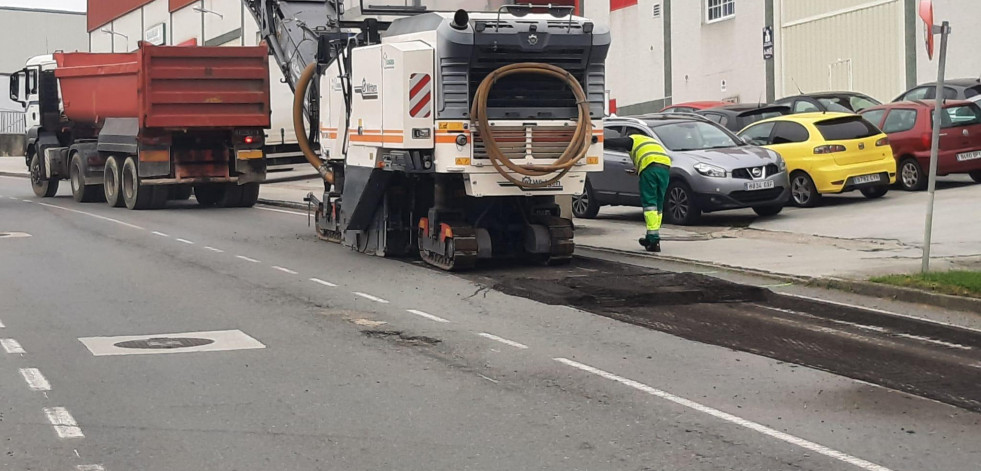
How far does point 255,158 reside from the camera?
26.3 metres

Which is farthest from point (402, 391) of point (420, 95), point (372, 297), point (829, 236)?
point (829, 236)

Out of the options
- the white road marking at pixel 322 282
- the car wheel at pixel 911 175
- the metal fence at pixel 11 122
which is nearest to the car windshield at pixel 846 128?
the car wheel at pixel 911 175

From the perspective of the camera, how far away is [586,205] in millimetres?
22016

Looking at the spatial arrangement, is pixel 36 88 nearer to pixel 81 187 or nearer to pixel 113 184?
pixel 81 187

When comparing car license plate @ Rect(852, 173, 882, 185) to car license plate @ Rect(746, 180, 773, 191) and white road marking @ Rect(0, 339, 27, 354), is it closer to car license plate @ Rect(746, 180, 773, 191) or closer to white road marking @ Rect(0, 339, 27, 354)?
car license plate @ Rect(746, 180, 773, 191)

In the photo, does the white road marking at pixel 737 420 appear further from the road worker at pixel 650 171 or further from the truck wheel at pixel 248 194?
the truck wheel at pixel 248 194

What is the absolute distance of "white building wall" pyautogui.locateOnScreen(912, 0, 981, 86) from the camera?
3047 centimetres

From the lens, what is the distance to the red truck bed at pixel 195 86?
2497 cm

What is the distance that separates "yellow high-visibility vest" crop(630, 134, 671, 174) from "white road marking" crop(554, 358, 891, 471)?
7.41 meters

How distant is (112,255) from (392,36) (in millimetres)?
4922

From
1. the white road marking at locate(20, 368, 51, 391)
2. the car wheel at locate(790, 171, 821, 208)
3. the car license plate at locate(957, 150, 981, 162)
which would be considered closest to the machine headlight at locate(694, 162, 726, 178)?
the car wheel at locate(790, 171, 821, 208)

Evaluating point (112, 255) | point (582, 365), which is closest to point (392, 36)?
point (112, 255)

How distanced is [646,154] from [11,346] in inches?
348

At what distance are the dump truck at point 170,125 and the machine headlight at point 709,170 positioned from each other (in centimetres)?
907
